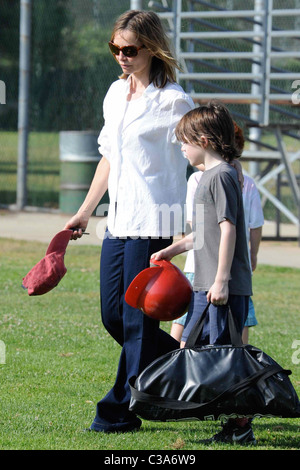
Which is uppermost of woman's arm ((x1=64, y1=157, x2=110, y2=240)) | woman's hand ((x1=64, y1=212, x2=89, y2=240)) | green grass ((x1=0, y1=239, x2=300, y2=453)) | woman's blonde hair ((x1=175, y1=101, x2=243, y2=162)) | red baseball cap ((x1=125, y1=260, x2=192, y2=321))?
woman's blonde hair ((x1=175, y1=101, x2=243, y2=162))

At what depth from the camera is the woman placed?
4.14 m

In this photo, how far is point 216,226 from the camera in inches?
159

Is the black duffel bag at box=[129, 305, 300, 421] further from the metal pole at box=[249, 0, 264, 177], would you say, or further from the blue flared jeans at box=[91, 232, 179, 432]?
the metal pole at box=[249, 0, 264, 177]

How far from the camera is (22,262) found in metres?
10.2

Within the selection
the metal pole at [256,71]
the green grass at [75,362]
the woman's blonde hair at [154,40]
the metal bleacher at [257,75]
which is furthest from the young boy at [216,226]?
the metal pole at [256,71]

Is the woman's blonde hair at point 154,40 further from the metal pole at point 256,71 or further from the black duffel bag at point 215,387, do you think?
the metal pole at point 256,71

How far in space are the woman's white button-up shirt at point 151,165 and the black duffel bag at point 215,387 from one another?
628 mm

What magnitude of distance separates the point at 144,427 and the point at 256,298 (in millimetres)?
4164

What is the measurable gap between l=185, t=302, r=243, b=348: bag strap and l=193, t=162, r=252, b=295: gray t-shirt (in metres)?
0.12

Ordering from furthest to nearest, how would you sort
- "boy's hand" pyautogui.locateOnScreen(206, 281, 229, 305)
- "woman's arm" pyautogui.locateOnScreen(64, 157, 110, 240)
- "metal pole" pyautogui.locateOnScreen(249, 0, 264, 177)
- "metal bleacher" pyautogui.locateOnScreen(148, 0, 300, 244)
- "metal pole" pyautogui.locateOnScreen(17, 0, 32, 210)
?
"metal pole" pyautogui.locateOnScreen(17, 0, 32, 210)
"metal pole" pyautogui.locateOnScreen(249, 0, 264, 177)
"metal bleacher" pyautogui.locateOnScreen(148, 0, 300, 244)
"woman's arm" pyautogui.locateOnScreen(64, 157, 110, 240)
"boy's hand" pyautogui.locateOnScreen(206, 281, 229, 305)

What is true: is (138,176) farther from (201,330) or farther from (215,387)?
(215,387)

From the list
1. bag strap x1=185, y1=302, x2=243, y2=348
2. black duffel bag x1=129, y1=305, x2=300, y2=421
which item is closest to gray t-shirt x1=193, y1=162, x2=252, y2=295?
bag strap x1=185, y1=302, x2=243, y2=348
